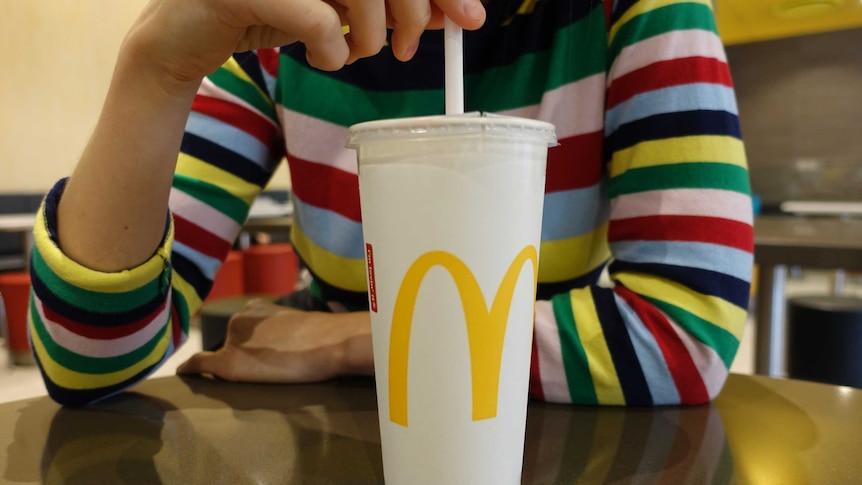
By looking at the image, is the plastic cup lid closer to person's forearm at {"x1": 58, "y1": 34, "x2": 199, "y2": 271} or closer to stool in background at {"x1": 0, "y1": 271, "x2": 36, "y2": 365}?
person's forearm at {"x1": 58, "y1": 34, "x2": 199, "y2": 271}

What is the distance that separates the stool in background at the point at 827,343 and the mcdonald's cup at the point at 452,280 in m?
1.77

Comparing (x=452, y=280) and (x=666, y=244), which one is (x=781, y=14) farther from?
(x=452, y=280)

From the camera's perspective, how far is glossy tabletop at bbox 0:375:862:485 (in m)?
0.42

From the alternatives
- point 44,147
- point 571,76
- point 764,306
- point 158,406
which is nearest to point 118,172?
point 158,406

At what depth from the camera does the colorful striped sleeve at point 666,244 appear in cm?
56

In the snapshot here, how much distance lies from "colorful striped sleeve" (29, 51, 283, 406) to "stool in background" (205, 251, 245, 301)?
9.51ft

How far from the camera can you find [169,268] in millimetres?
618

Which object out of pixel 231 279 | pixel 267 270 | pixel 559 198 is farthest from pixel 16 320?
pixel 559 198

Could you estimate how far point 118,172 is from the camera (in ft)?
1.77

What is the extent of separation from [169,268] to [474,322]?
391 mm

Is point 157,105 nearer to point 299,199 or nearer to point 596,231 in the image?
point 299,199

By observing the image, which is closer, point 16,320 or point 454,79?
point 454,79

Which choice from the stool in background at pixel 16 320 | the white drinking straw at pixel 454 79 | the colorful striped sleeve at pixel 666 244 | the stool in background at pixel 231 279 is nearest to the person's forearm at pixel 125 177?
the white drinking straw at pixel 454 79

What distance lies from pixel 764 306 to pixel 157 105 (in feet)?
6.31
